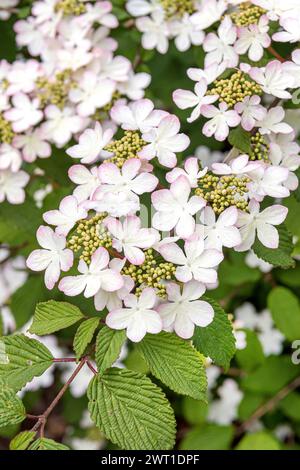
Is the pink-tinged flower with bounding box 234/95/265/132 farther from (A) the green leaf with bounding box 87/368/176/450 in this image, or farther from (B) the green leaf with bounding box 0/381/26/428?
(B) the green leaf with bounding box 0/381/26/428

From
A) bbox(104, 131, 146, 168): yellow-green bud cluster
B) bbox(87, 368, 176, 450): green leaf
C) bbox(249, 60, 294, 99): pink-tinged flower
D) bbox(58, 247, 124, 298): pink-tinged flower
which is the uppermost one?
bbox(249, 60, 294, 99): pink-tinged flower

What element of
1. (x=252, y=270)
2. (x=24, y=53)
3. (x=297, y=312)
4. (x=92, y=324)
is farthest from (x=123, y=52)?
(x=92, y=324)

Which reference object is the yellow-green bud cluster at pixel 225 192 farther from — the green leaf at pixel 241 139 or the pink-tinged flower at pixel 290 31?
the pink-tinged flower at pixel 290 31

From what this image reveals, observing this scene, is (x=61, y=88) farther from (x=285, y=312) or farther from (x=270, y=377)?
(x=270, y=377)

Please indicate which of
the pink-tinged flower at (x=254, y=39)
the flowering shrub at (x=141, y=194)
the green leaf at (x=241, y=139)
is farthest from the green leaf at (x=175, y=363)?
the pink-tinged flower at (x=254, y=39)

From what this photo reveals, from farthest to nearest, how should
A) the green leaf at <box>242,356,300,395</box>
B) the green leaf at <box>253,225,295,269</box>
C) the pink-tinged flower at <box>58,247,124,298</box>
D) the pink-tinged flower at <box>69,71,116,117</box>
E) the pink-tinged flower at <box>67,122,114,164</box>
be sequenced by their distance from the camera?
the green leaf at <box>242,356,300,395</box> → the pink-tinged flower at <box>69,71,116,117</box> → the pink-tinged flower at <box>67,122,114,164</box> → the green leaf at <box>253,225,295,269</box> → the pink-tinged flower at <box>58,247,124,298</box>

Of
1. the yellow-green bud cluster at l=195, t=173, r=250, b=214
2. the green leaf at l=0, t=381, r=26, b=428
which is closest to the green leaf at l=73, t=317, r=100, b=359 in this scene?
the green leaf at l=0, t=381, r=26, b=428

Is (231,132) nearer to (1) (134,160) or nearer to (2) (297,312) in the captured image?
(1) (134,160)
